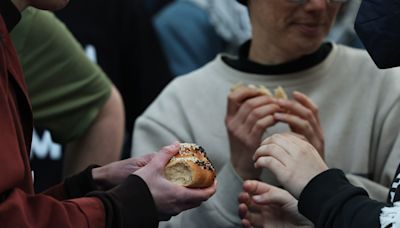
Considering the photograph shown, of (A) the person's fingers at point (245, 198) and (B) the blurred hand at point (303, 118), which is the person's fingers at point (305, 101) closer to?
(B) the blurred hand at point (303, 118)

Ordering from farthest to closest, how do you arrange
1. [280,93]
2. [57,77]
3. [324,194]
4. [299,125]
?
[57,77]
[280,93]
[299,125]
[324,194]

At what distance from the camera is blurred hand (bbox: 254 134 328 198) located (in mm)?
2539

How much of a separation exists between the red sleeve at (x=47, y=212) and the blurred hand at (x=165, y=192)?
5.3 inches

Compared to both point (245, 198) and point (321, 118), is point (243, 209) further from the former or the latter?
point (321, 118)

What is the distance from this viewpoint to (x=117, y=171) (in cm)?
261

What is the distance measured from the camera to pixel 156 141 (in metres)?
3.14

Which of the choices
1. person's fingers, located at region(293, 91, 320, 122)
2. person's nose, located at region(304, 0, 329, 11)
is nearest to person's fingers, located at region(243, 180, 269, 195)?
person's fingers, located at region(293, 91, 320, 122)

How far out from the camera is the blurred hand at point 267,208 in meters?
2.62

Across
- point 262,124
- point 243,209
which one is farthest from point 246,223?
point 262,124

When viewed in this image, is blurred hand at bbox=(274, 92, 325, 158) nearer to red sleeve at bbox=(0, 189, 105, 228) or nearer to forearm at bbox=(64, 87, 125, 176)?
red sleeve at bbox=(0, 189, 105, 228)

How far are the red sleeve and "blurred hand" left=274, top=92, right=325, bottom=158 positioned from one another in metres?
0.79

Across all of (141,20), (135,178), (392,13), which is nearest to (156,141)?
(135,178)

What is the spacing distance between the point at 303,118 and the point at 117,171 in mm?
579

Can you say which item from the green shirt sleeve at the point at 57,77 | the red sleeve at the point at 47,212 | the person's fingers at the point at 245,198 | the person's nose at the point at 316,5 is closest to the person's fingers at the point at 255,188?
the person's fingers at the point at 245,198
